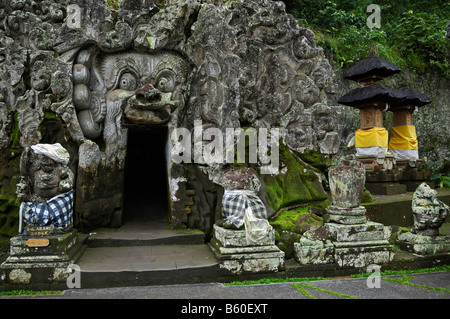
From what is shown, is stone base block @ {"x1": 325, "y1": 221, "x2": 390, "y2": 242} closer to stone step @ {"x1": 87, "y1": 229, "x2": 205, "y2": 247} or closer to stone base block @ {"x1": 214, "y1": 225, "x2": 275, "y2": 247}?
stone base block @ {"x1": 214, "y1": 225, "x2": 275, "y2": 247}

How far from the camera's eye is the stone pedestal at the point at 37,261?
4.80 m

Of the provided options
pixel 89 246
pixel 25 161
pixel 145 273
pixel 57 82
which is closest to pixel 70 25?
pixel 57 82

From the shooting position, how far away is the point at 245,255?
5336 millimetres

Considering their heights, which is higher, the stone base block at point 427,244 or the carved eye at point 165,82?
the carved eye at point 165,82

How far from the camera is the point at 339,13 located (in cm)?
1347

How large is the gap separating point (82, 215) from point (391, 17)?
49.7ft

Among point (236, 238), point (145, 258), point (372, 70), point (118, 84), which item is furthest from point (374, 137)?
point (145, 258)

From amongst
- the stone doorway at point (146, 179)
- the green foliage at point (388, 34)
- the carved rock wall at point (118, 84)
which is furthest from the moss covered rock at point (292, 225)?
the green foliage at point (388, 34)

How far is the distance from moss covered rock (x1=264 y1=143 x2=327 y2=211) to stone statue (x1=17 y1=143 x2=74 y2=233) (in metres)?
3.69

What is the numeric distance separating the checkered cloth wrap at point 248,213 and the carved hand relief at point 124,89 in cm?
231

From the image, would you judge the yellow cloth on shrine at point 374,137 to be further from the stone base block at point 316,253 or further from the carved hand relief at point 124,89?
the carved hand relief at point 124,89

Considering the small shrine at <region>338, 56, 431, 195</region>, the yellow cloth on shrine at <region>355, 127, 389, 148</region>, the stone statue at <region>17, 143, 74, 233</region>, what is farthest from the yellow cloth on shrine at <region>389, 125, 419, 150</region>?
the stone statue at <region>17, 143, 74, 233</region>

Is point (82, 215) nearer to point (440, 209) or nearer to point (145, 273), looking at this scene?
point (145, 273)

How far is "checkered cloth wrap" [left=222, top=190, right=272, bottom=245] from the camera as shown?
17.7 feet
